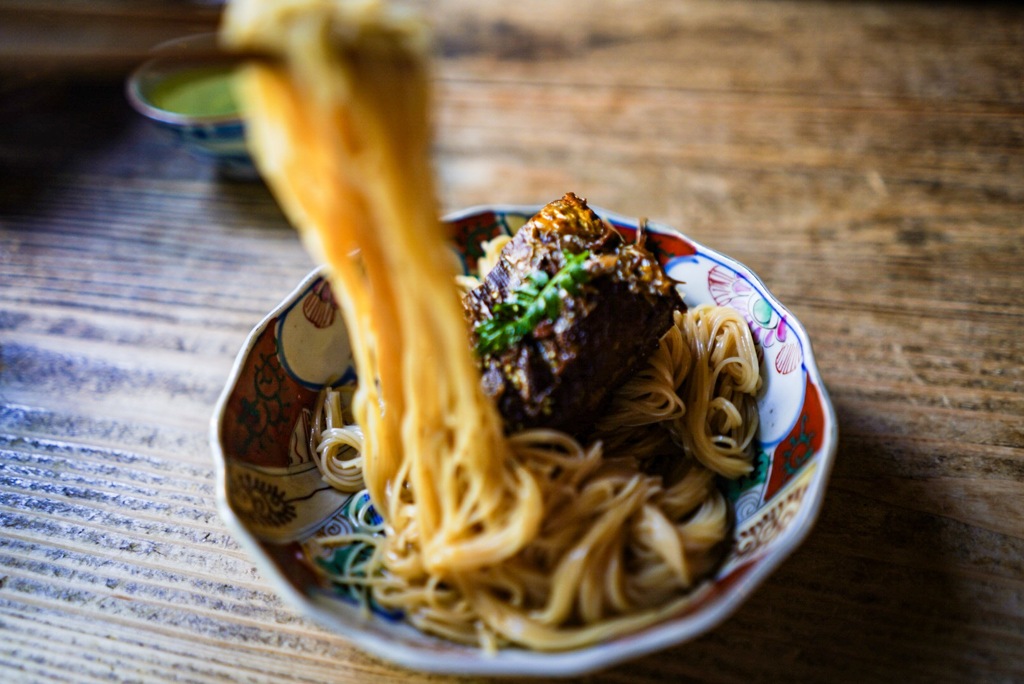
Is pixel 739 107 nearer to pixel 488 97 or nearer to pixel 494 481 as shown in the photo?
pixel 488 97

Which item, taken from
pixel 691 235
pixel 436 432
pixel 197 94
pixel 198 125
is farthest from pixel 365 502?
pixel 197 94

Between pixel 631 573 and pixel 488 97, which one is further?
pixel 488 97

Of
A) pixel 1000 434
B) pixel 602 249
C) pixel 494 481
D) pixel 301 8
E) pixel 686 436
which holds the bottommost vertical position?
pixel 1000 434

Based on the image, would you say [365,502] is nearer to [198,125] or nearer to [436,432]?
[436,432]

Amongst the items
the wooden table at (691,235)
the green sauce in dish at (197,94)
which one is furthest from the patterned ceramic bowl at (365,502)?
Answer: the green sauce in dish at (197,94)

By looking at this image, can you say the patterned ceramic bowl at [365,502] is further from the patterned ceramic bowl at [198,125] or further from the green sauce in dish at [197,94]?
the green sauce in dish at [197,94]

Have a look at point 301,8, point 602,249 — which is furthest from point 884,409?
point 301,8
